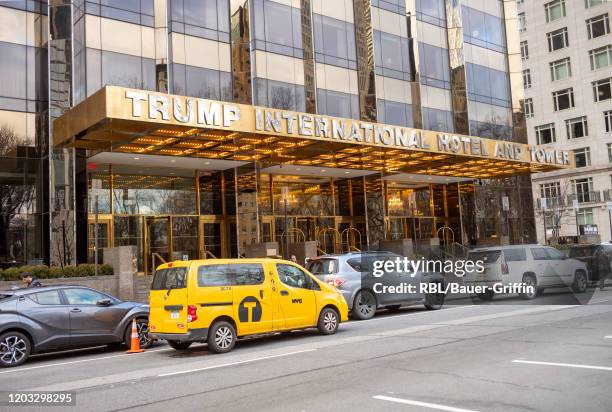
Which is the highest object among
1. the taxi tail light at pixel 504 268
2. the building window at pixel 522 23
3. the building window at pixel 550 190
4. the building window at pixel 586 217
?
the building window at pixel 522 23

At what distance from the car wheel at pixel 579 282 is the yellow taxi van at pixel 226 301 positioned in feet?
38.8

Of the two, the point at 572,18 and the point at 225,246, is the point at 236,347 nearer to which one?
the point at 225,246

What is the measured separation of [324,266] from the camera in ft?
55.5

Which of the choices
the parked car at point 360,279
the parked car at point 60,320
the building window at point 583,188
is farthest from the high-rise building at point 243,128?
the building window at point 583,188

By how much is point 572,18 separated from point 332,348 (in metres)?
64.0

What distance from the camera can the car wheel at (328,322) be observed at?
13.6m

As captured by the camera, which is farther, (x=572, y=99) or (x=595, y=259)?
(x=572, y=99)

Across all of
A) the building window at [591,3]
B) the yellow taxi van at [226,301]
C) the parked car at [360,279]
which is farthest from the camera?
the building window at [591,3]

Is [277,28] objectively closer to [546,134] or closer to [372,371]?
[372,371]

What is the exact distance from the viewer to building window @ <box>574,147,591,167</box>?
63.1m

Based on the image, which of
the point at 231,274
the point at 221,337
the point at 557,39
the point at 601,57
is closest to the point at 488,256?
the point at 231,274

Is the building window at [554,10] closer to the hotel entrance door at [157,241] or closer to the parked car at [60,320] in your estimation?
the hotel entrance door at [157,241]

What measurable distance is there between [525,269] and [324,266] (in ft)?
24.0

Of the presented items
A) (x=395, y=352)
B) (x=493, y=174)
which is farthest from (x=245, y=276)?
(x=493, y=174)
